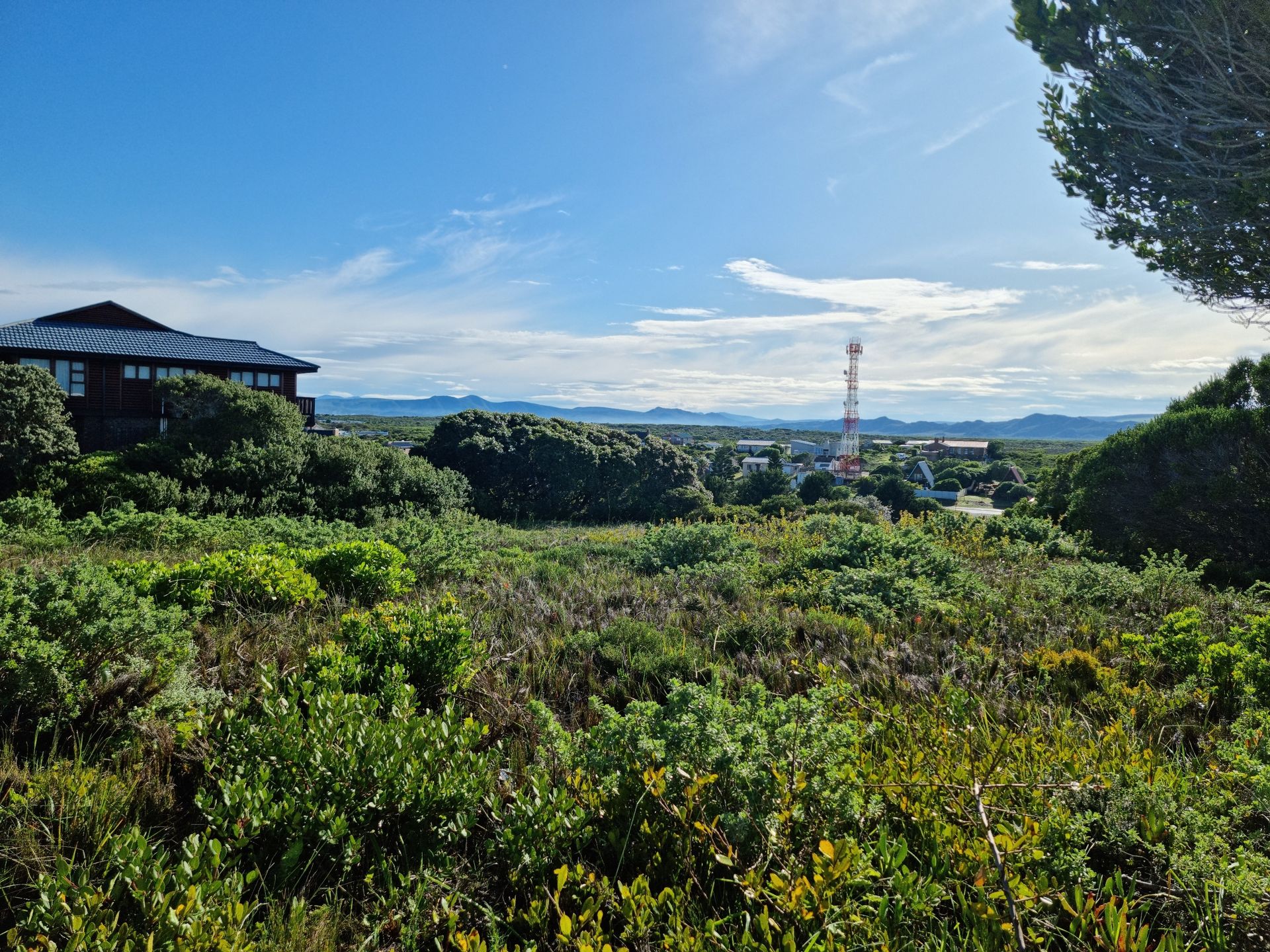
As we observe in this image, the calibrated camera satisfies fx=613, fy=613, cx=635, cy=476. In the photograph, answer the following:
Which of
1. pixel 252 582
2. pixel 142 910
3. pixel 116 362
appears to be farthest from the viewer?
pixel 116 362

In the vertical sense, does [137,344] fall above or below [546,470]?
above

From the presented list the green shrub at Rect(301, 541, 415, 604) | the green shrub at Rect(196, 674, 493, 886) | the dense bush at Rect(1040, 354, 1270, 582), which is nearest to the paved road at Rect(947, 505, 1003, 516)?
the dense bush at Rect(1040, 354, 1270, 582)

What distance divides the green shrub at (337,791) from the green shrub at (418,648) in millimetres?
1032

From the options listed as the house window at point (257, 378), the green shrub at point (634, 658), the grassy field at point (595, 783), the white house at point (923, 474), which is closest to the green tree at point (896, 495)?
the grassy field at point (595, 783)

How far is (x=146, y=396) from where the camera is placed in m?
27.4

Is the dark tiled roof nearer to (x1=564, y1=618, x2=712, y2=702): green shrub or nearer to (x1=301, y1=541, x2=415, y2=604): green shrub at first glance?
(x1=301, y1=541, x2=415, y2=604): green shrub

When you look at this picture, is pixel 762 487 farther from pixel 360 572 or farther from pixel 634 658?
pixel 634 658

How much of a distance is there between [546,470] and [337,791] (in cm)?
2399

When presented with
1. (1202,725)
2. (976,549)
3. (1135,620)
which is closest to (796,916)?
(1202,725)

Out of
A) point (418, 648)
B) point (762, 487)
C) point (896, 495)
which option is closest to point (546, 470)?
point (762, 487)

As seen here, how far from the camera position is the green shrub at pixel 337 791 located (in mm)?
2139

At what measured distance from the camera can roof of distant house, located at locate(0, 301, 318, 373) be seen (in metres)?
25.6

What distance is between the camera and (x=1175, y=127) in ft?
26.3

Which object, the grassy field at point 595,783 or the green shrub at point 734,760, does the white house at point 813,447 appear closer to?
the grassy field at point 595,783
